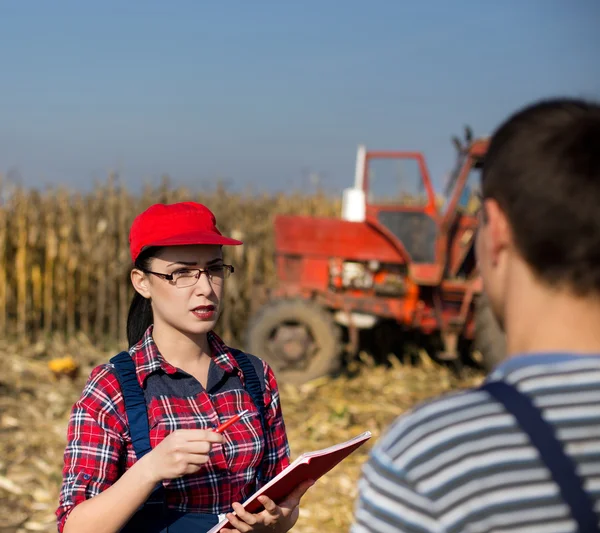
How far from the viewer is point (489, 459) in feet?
3.27

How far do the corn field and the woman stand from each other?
8.31m

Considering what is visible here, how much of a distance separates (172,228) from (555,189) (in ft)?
4.48

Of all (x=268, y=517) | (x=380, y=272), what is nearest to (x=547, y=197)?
(x=268, y=517)

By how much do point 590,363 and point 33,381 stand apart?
27.0 feet

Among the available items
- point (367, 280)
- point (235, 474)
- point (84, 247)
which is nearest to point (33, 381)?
point (84, 247)

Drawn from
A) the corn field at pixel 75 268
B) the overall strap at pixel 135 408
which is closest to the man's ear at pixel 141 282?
the overall strap at pixel 135 408

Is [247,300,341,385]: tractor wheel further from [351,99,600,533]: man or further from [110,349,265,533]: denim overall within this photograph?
[351,99,600,533]: man

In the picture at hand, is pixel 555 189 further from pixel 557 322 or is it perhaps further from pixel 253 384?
pixel 253 384

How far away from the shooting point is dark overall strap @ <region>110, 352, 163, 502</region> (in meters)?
1.99

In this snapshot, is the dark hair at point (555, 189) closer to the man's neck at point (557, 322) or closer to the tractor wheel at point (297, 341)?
the man's neck at point (557, 322)

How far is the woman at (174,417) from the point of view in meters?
1.87

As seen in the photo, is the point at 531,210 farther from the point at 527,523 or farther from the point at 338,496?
the point at 338,496

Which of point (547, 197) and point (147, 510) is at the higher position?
point (547, 197)

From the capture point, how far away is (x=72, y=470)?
76.7 inches
